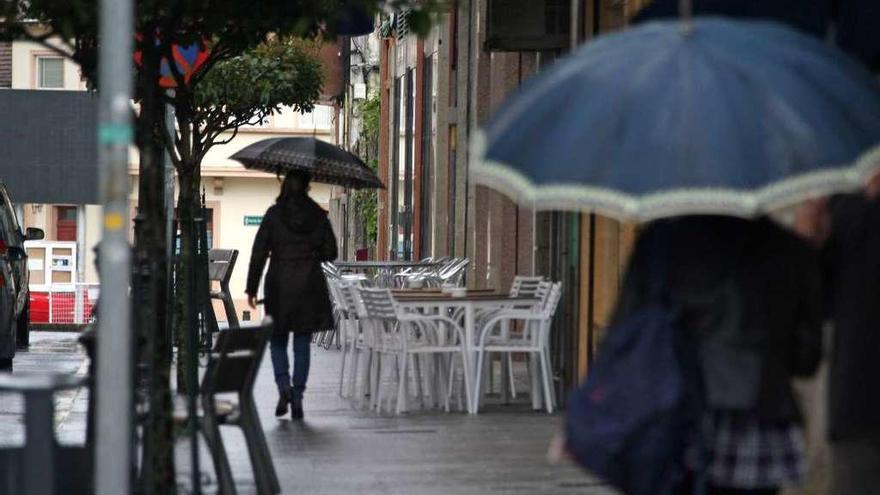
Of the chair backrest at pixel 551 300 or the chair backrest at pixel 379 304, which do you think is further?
the chair backrest at pixel 551 300

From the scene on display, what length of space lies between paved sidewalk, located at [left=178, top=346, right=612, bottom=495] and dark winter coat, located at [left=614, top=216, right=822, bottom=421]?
3.60 m

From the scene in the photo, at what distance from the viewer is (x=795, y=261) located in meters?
5.68

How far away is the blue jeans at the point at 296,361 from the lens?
14.4 metres

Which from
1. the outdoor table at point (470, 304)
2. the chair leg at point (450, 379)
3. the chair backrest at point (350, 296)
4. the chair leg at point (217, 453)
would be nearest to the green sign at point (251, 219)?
the chair backrest at point (350, 296)

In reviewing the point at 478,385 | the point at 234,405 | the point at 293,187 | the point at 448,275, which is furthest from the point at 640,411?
the point at 448,275

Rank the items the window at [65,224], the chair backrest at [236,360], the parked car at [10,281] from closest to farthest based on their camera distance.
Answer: the chair backrest at [236,360] → the parked car at [10,281] → the window at [65,224]

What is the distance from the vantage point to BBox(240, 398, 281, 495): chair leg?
9.66 meters

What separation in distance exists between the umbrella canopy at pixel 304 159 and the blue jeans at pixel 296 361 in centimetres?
170

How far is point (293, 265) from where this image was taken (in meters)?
14.4

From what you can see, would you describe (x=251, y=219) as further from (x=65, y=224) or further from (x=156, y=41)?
(x=156, y=41)

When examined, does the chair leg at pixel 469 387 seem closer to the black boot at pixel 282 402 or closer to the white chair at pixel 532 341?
the white chair at pixel 532 341

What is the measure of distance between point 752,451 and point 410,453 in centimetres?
689

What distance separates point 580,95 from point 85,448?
2580 mm

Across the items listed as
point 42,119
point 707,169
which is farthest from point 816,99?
point 42,119
